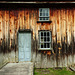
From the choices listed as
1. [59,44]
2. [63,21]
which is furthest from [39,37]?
[63,21]

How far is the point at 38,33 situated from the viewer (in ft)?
30.8

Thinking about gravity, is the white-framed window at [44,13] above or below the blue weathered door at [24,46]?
above

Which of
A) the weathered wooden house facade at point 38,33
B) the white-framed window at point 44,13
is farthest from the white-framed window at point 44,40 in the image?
the white-framed window at point 44,13

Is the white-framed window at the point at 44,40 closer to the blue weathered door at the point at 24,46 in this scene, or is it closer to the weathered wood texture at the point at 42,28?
the weathered wood texture at the point at 42,28

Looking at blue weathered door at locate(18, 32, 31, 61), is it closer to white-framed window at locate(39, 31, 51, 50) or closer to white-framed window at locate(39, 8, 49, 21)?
white-framed window at locate(39, 31, 51, 50)

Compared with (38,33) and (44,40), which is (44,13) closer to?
(38,33)

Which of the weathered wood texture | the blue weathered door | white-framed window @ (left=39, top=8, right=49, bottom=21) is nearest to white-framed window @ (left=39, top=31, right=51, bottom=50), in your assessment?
the weathered wood texture

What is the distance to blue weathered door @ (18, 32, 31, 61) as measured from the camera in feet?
30.6

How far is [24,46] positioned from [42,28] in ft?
7.78

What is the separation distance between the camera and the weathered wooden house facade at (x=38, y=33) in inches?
365

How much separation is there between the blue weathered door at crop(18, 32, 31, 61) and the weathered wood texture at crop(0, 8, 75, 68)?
0.38 metres

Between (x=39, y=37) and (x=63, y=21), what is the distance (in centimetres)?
273

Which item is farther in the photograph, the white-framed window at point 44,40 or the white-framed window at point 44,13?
the white-framed window at point 44,13

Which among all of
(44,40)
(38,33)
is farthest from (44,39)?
(38,33)
